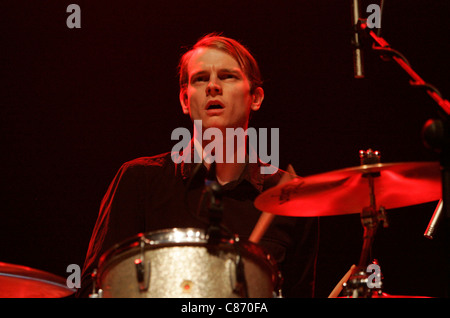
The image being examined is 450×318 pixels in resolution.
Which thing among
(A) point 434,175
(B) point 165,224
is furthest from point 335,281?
(A) point 434,175

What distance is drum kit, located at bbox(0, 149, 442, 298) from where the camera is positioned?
5.21 ft

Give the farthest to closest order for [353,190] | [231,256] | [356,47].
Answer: [353,190] → [356,47] → [231,256]

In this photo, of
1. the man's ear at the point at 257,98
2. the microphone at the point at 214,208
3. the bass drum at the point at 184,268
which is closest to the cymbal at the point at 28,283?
the bass drum at the point at 184,268

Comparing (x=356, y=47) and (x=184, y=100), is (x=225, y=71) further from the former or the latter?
(x=356, y=47)

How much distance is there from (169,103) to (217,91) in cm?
55

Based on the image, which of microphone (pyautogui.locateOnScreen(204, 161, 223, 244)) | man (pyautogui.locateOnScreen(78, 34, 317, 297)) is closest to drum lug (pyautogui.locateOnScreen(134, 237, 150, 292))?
microphone (pyautogui.locateOnScreen(204, 161, 223, 244))

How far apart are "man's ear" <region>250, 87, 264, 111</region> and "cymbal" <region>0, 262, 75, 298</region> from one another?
140 centimetres

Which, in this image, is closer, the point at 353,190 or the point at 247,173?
the point at 353,190

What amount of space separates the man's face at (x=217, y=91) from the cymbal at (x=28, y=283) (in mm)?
1048

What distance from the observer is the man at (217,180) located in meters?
2.61

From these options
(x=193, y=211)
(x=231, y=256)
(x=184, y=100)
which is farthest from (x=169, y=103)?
(x=231, y=256)

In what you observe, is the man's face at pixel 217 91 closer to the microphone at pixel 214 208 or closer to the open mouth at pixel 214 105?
the open mouth at pixel 214 105

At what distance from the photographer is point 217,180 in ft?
9.00

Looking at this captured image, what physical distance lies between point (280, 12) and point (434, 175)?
1.61 meters
